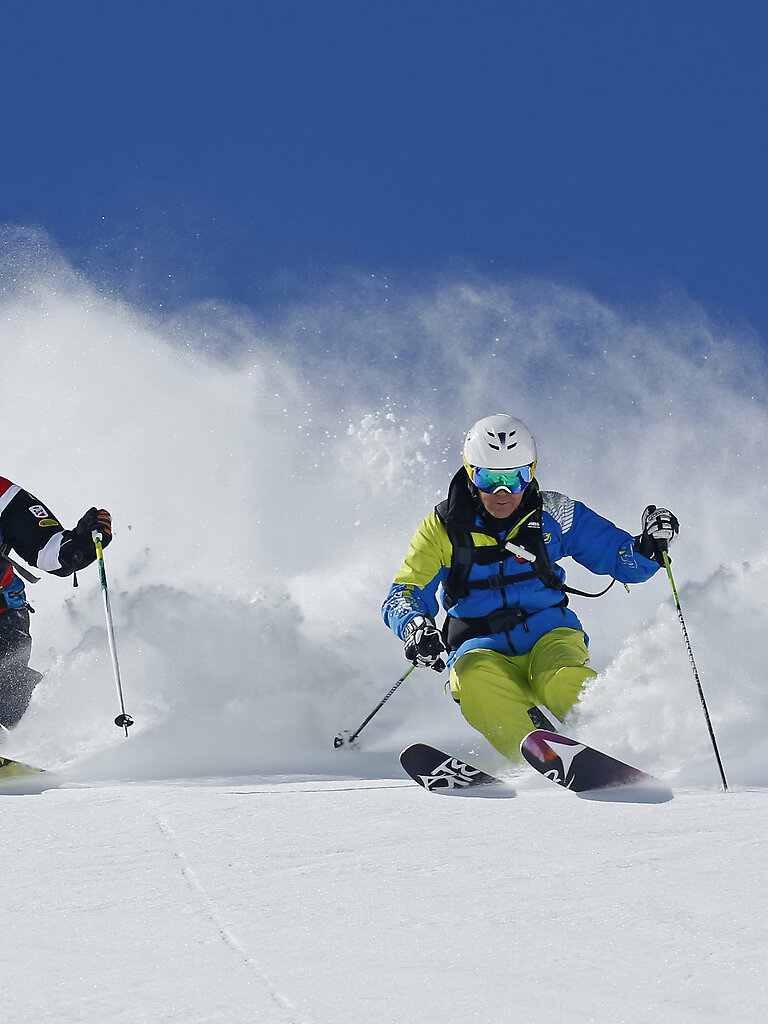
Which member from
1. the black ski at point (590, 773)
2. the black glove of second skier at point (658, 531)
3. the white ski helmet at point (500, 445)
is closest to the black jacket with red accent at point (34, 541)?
the white ski helmet at point (500, 445)

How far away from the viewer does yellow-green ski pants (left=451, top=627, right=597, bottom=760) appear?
204 inches

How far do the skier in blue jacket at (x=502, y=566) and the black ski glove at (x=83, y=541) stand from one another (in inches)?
74.1

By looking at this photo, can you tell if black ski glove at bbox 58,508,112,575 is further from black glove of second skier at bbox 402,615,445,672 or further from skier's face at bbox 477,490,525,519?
skier's face at bbox 477,490,525,519


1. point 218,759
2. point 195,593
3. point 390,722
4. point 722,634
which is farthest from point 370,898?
point 195,593

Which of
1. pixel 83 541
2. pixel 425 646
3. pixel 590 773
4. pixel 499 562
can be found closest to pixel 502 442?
pixel 499 562

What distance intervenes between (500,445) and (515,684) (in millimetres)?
1231

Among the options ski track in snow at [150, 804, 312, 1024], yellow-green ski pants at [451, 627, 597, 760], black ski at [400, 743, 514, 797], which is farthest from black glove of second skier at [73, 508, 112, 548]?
ski track in snow at [150, 804, 312, 1024]

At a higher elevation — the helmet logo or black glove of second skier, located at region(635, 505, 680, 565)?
the helmet logo

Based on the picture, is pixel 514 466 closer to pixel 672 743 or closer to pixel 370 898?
pixel 672 743

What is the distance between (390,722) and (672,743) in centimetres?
303

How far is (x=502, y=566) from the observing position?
18.9ft

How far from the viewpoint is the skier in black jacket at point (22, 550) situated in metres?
6.52

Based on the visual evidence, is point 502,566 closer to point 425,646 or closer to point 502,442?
point 502,442

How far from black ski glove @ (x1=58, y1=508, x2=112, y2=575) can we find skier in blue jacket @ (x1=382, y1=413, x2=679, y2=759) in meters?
1.88
